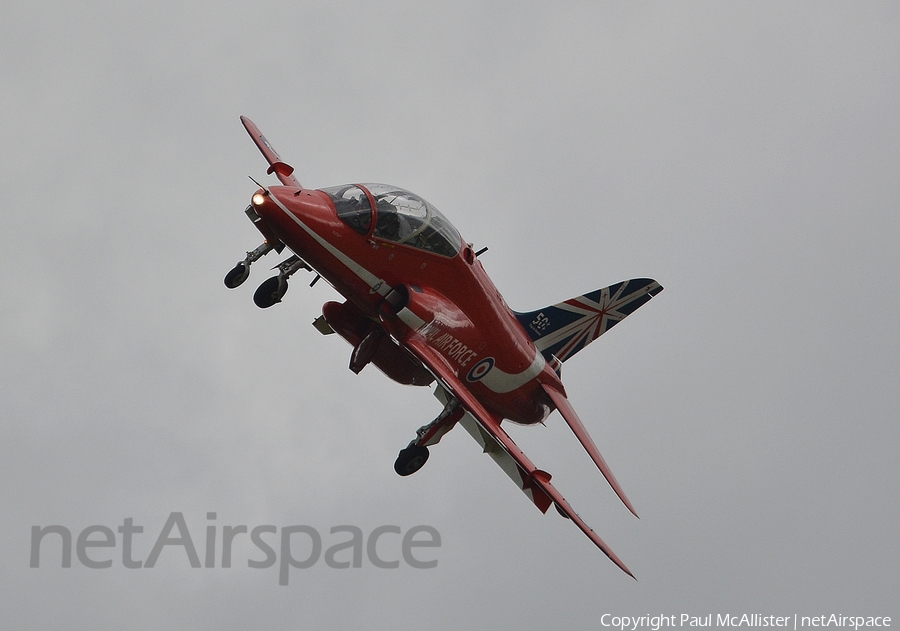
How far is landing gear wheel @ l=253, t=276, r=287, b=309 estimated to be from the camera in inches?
1082

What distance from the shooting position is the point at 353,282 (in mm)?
25984

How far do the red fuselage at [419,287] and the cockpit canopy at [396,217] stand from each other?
51mm

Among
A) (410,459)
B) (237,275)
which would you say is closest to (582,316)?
(410,459)

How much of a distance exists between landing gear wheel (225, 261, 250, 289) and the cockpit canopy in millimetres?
2717

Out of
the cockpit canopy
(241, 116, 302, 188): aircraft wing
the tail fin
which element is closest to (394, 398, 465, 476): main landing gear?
the cockpit canopy

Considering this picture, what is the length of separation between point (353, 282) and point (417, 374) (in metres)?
3.75

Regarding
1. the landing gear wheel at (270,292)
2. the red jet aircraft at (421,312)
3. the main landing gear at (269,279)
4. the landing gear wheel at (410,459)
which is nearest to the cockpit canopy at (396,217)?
the red jet aircraft at (421,312)

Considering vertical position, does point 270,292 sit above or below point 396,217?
below

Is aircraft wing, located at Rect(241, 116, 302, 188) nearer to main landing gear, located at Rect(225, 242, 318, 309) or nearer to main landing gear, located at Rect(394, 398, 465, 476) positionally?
main landing gear, located at Rect(225, 242, 318, 309)

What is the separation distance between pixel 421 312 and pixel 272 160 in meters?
6.87

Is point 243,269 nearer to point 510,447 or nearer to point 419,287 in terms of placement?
point 419,287

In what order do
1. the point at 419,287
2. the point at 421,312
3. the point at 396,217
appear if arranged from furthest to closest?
the point at 419,287
the point at 421,312
the point at 396,217

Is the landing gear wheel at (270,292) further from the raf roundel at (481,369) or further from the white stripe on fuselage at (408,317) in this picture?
the raf roundel at (481,369)

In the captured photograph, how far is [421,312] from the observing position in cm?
2625
